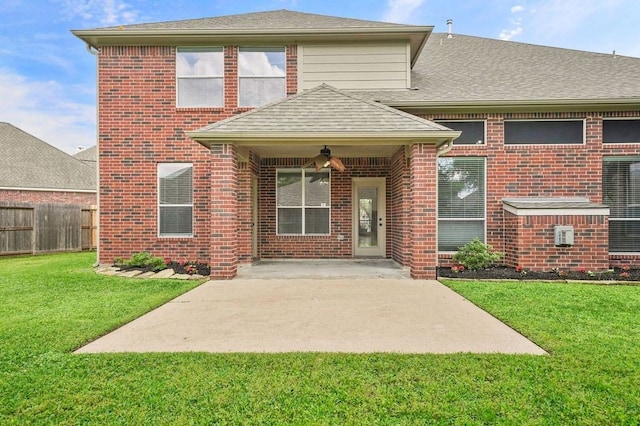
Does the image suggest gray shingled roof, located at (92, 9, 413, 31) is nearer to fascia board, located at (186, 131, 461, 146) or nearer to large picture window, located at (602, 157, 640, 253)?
fascia board, located at (186, 131, 461, 146)

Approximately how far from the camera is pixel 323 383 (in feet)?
9.05

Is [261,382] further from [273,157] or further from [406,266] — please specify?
[273,157]

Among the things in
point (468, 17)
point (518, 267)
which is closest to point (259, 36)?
point (518, 267)

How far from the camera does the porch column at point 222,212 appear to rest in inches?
272

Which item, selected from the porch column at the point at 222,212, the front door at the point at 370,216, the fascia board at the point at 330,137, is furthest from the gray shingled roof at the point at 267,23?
the front door at the point at 370,216

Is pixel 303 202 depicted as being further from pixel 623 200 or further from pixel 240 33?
pixel 623 200

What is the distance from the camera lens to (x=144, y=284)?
21.7 feet

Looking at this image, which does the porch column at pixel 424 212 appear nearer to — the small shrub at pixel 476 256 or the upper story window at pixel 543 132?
the small shrub at pixel 476 256

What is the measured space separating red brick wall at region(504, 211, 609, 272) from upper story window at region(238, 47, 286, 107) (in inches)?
252

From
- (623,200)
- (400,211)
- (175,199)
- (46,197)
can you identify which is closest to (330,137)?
(400,211)

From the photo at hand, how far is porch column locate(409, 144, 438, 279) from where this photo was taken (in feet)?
22.7

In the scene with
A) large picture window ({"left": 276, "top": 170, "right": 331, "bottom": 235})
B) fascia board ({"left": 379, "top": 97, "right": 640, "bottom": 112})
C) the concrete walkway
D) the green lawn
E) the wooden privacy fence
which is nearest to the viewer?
the green lawn

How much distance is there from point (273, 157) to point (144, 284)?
474cm

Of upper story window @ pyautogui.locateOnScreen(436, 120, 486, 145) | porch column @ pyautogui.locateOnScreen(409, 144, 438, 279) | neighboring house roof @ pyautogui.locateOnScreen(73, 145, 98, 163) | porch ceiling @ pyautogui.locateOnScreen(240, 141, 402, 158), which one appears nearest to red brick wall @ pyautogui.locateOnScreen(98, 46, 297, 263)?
porch ceiling @ pyautogui.locateOnScreen(240, 141, 402, 158)
